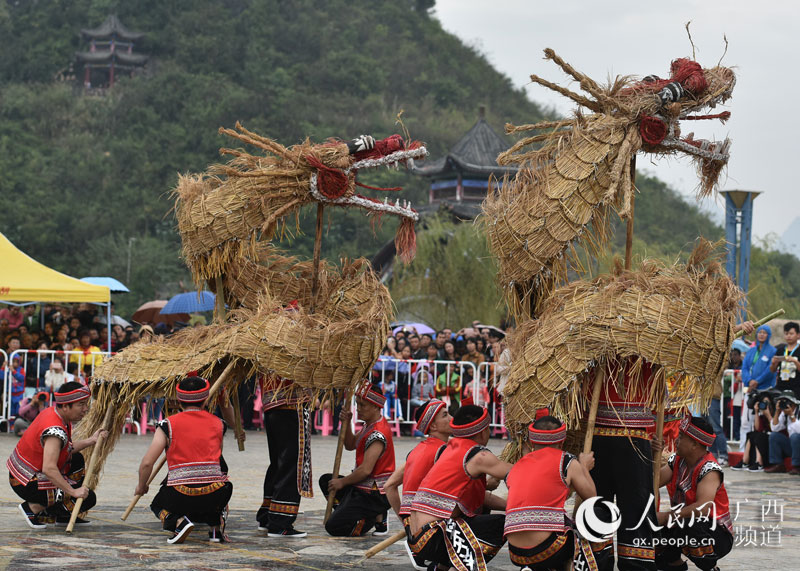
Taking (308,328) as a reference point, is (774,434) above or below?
below

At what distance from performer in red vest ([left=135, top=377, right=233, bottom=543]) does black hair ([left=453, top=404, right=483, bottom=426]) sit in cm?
179

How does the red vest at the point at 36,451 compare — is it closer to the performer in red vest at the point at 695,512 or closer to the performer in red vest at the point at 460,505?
the performer in red vest at the point at 460,505

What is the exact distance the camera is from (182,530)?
7066mm

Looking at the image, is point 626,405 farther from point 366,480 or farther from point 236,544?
point 236,544

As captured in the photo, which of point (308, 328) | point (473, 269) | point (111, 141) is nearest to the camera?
point (308, 328)

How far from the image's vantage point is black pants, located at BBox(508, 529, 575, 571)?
5.64m

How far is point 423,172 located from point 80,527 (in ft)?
111

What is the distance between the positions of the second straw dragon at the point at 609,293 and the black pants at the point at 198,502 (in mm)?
1890

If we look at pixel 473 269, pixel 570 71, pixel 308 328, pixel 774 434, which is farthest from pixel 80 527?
pixel 473 269

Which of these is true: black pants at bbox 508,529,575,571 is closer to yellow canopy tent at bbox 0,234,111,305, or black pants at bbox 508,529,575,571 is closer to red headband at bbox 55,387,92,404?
red headband at bbox 55,387,92,404

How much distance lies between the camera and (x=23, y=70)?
66.1 meters

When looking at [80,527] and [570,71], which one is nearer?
[570,71]

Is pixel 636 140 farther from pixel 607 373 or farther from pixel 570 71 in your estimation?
pixel 607 373

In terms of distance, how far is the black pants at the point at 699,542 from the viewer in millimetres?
6227
